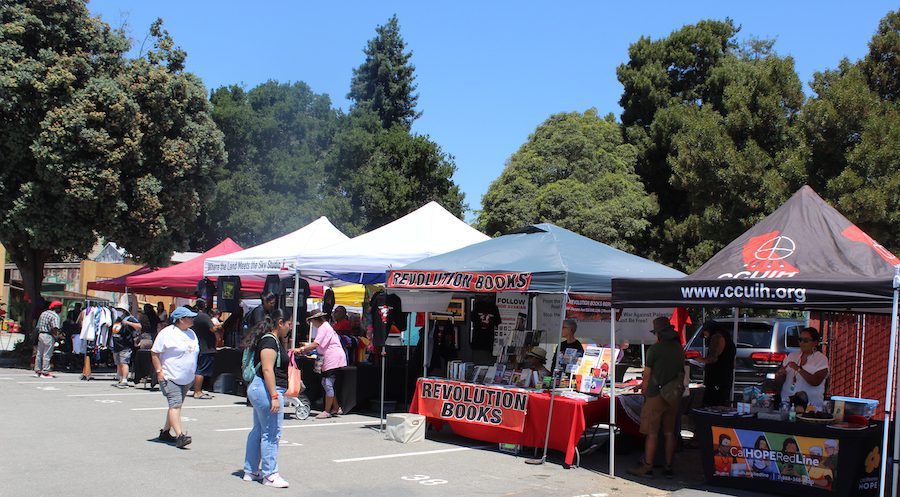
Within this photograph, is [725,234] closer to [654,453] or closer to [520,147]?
[520,147]

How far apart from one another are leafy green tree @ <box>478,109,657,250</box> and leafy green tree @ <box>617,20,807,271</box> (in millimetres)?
1258

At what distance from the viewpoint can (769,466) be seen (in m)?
8.24

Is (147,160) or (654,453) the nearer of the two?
(654,453)

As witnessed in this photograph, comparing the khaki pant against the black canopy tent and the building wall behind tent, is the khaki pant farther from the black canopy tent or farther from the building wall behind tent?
the building wall behind tent

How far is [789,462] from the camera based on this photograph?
8.12 meters

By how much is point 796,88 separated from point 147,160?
686 inches

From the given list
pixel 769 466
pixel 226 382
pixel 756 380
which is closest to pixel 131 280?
pixel 226 382

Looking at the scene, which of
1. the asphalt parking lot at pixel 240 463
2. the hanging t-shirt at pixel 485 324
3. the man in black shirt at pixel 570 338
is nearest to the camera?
the asphalt parking lot at pixel 240 463

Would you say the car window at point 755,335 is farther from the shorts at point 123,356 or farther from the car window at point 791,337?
the shorts at point 123,356

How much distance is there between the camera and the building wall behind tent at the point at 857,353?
12.3m

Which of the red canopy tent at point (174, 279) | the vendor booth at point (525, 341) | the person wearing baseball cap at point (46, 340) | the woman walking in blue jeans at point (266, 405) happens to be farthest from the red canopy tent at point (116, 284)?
the woman walking in blue jeans at point (266, 405)

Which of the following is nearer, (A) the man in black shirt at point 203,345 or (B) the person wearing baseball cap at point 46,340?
(A) the man in black shirt at point 203,345

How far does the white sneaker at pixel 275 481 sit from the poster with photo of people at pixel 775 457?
14.3ft

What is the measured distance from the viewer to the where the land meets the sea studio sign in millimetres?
10234
